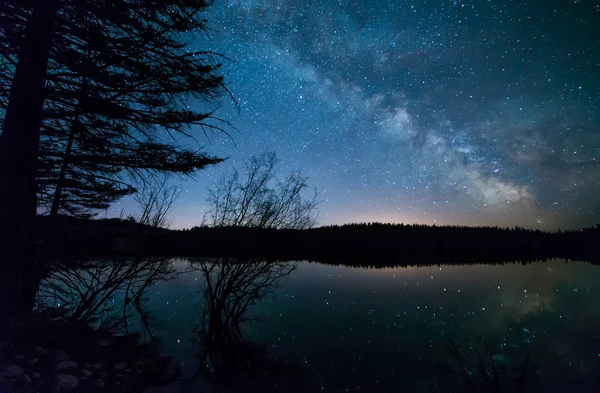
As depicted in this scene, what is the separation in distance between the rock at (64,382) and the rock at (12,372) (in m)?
0.39

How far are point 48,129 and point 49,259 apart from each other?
2.66m

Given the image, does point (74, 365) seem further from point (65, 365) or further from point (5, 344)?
point (5, 344)

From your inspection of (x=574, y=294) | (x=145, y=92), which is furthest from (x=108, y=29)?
(x=574, y=294)

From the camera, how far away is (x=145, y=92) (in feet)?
18.0

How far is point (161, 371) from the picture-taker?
5.77m

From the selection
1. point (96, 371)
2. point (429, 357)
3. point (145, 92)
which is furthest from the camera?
point (429, 357)

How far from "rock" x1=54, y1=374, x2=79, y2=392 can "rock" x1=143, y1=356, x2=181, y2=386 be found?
71.8 inches

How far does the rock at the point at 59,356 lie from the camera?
155 inches

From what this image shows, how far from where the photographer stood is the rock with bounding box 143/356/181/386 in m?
5.43

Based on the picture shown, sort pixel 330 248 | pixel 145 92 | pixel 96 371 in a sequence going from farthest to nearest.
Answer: pixel 330 248, pixel 145 92, pixel 96 371

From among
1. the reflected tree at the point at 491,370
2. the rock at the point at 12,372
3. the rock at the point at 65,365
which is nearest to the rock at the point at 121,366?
the rock at the point at 65,365

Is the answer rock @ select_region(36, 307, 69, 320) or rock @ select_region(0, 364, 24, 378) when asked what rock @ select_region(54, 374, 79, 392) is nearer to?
rock @ select_region(0, 364, 24, 378)

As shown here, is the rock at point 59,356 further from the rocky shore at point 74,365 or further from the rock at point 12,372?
the rock at point 12,372

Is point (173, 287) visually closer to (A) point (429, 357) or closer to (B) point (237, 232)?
(B) point (237, 232)
